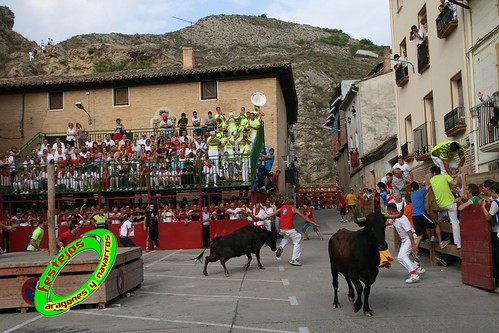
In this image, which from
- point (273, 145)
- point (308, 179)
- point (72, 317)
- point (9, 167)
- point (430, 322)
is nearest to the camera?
point (430, 322)

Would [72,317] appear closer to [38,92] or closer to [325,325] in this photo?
[325,325]

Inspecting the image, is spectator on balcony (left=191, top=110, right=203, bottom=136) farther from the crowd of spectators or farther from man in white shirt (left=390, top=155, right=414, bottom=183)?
man in white shirt (left=390, top=155, right=414, bottom=183)

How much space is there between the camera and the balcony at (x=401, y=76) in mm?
24062

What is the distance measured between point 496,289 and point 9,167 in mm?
21003

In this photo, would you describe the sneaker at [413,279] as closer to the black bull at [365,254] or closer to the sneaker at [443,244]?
the sneaker at [443,244]

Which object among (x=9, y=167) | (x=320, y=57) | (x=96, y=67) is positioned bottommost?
(x=9, y=167)

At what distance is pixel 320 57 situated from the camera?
304ft

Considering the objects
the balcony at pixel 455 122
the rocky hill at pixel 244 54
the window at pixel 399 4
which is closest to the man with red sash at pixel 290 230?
the balcony at pixel 455 122

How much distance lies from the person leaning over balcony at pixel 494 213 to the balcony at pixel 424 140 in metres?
10.7

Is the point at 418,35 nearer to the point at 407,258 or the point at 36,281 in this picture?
the point at 407,258

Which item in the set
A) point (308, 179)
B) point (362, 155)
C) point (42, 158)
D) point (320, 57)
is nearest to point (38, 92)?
point (42, 158)

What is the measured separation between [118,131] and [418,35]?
1504cm

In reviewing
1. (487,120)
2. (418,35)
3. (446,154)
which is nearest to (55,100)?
(418,35)

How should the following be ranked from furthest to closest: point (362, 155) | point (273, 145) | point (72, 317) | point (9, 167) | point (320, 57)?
point (320, 57)
point (362, 155)
point (273, 145)
point (9, 167)
point (72, 317)
